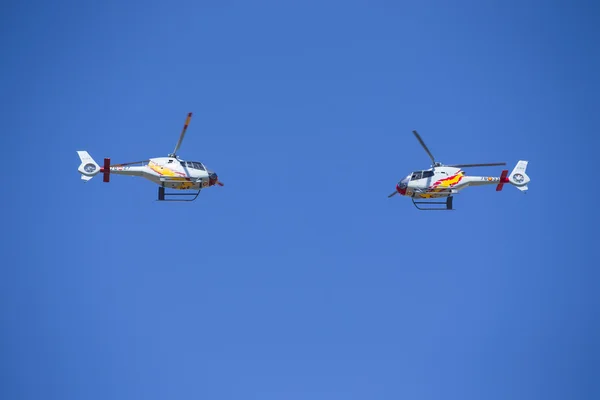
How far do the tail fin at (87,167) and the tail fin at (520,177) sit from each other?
667 inches

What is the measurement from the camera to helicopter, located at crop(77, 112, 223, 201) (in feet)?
92.1

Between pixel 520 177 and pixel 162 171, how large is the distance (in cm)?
1493

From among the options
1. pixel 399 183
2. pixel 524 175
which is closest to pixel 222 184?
pixel 399 183

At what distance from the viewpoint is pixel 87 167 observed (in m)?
28.1

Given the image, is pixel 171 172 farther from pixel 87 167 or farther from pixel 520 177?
pixel 520 177

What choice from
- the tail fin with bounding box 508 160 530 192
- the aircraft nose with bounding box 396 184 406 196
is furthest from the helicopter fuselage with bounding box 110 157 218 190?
the tail fin with bounding box 508 160 530 192

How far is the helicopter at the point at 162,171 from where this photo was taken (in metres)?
28.1

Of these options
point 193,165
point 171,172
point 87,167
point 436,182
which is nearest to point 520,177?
point 436,182

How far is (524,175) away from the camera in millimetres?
31141

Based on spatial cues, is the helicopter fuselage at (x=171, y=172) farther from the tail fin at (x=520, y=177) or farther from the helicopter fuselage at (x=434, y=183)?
the tail fin at (x=520, y=177)

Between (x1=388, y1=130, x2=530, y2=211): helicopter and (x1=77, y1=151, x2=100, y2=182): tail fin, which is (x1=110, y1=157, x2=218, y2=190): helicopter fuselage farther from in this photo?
(x1=388, y1=130, x2=530, y2=211): helicopter

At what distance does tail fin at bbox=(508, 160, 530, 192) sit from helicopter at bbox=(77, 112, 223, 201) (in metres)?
12.9

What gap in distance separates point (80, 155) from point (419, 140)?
Answer: 13.4 metres
